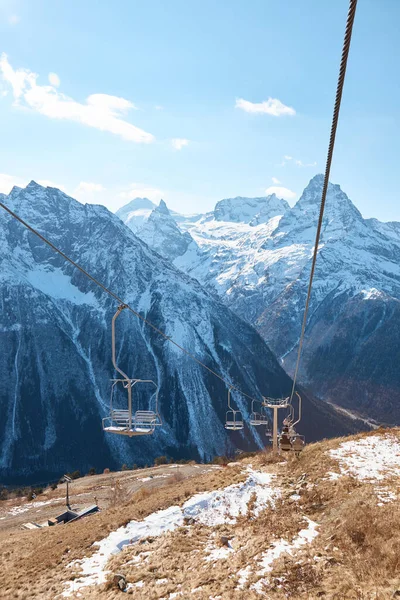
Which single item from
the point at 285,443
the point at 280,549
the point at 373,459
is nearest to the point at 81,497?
the point at 285,443

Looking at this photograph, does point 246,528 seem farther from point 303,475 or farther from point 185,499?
point 303,475

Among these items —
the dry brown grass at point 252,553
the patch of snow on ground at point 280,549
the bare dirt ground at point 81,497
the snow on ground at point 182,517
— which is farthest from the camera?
the bare dirt ground at point 81,497

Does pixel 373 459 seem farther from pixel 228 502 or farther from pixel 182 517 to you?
pixel 182 517

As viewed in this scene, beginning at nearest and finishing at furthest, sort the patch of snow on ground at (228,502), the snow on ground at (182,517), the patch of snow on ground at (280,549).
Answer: the patch of snow on ground at (280,549)
the snow on ground at (182,517)
the patch of snow on ground at (228,502)

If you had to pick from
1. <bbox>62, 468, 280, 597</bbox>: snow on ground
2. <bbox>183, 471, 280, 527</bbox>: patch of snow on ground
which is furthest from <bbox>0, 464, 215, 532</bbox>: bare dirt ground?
<bbox>62, 468, 280, 597</bbox>: snow on ground

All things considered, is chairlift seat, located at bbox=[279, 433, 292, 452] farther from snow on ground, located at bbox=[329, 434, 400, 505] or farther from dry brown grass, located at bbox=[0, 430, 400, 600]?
dry brown grass, located at bbox=[0, 430, 400, 600]

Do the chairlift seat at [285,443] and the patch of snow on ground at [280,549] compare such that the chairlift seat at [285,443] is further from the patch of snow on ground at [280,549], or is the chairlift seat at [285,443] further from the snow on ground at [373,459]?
the patch of snow on ground at [280,549]

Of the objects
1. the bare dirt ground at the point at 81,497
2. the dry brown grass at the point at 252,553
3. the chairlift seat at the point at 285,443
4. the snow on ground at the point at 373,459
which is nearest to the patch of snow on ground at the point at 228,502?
the dry brown grass at the point at 252,553

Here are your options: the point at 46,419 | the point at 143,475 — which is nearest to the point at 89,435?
the point at 46,419
